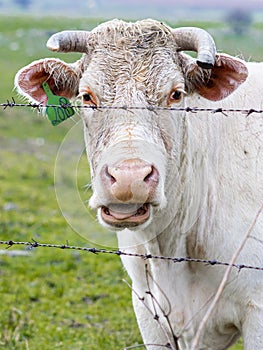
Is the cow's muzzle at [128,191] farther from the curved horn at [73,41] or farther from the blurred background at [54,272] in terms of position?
the curved horn at [73,41]

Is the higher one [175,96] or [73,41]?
[73,41]

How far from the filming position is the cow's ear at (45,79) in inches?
198

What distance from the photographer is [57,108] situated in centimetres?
507

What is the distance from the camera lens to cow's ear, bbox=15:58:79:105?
5.04m

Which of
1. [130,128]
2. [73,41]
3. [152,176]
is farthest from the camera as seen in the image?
[73,41]

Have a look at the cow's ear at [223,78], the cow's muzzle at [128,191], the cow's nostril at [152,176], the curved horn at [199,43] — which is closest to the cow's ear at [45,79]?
the curved horn at [199,43]

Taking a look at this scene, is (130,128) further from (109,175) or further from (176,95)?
(176,95)

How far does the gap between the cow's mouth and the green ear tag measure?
0.98m

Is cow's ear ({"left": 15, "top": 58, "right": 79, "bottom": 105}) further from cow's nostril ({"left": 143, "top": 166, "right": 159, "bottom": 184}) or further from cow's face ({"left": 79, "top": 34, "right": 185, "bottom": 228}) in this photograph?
cow's nostril ({"left": 143, "top": 166, "right": 159, "bottom": 184})

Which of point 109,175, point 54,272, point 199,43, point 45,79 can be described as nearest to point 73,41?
point 45,79

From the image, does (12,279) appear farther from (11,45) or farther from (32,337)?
(11,45)

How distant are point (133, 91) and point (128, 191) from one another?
0.72 m

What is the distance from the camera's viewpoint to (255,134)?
5.26 metres

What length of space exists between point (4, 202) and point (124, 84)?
8578 millimetres
